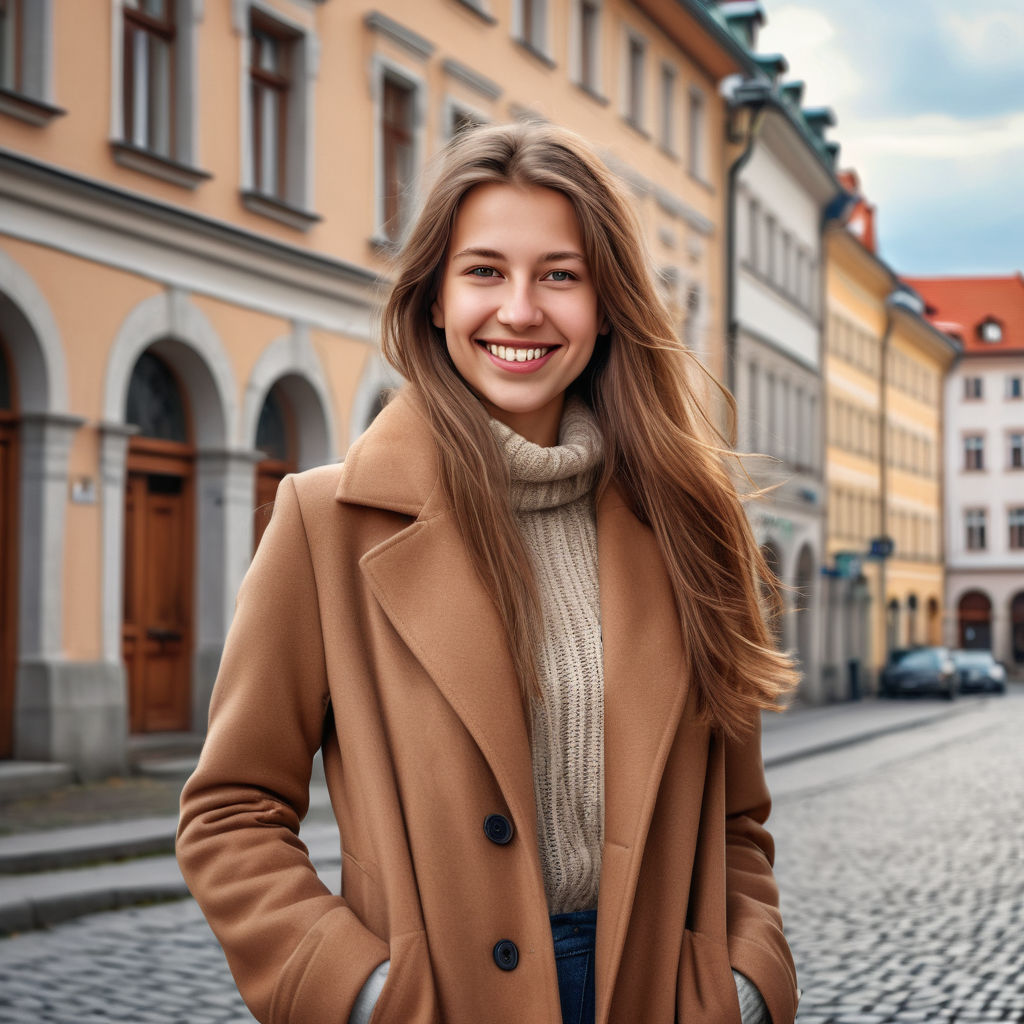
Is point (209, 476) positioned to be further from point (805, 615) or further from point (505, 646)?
point (805, 615)

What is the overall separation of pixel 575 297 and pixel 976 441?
73.8 m

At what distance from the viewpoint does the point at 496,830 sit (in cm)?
214

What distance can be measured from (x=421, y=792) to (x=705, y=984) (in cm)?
47

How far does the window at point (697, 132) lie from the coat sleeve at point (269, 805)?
2930 cm

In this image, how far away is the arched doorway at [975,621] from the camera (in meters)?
72.0

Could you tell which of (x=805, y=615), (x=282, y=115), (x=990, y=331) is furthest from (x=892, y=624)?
(x=282, y=115)

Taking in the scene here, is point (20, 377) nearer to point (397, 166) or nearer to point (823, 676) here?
point (397, 166)


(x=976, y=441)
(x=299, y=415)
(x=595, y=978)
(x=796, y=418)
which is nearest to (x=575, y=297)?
(x=595, y=978)

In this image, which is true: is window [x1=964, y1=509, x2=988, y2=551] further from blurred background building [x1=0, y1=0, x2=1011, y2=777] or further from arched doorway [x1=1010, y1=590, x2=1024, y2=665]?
blurred background building [x1=0, y1=0, x2=1011, y2=777]

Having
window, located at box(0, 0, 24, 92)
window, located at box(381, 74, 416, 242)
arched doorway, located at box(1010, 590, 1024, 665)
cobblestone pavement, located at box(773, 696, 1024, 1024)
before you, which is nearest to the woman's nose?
cobblestone pavement, located at box(773, 696, 1024, 1024)

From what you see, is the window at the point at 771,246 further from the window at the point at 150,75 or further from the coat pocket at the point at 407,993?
the coat pocket at the point at 407,993

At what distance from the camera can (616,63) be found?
26.5 meters

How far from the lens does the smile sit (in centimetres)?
236

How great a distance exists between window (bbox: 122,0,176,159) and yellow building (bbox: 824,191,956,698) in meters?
27.6
